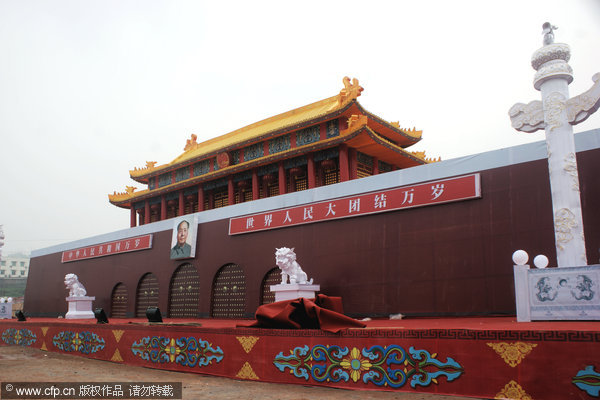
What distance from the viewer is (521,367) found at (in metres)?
4.19

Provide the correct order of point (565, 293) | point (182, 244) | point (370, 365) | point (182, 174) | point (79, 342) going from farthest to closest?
point (182, 174)
point (182, 244)
point (79, 342)
point (565, 293)
point (370, 365)

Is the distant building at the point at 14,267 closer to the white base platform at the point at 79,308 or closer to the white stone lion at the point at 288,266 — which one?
the white base platform at the point at 79,308

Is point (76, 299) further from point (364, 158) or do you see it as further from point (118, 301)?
point (364, 158)

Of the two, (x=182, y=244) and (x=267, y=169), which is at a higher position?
(x=267, y=169)

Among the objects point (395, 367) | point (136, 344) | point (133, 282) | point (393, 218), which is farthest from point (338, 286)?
point (133, 282)

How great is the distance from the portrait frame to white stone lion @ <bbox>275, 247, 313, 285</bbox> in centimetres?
524

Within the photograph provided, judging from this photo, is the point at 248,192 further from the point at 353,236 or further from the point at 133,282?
the point at 353,236

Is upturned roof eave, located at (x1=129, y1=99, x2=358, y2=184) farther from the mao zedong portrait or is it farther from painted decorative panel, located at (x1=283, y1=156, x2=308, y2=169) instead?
the mao zedong portrait

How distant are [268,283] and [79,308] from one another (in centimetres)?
764

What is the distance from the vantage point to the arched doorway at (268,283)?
12.2 m

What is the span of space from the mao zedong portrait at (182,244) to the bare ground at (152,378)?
16.7 ft

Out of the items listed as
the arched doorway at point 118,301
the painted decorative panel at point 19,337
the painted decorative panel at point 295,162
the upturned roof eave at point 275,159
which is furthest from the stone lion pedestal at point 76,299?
the painted decorative panel at point 295,162

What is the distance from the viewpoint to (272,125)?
19.2 meters

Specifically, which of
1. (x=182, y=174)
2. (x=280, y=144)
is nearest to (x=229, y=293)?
(x=280, y=144)
